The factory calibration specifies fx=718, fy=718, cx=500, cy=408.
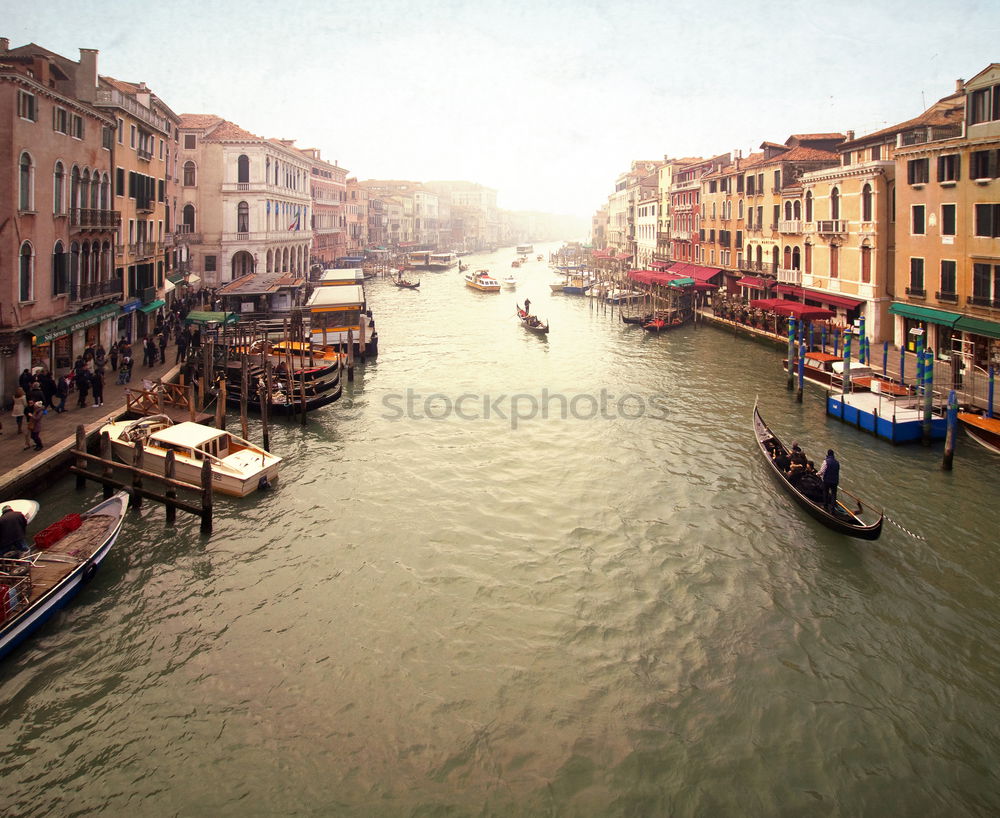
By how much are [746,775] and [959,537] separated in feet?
29.0

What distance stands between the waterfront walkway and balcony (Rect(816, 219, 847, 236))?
100 feet

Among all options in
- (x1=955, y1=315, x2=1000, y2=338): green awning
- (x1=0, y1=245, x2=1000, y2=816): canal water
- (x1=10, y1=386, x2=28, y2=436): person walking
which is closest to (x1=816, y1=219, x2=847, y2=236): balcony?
(x1=955, y1=315, x2=1000, y2=338): green awning

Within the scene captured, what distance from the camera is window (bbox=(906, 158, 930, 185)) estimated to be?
27.0 m

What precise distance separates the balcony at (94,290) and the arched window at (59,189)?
2358 millimetres

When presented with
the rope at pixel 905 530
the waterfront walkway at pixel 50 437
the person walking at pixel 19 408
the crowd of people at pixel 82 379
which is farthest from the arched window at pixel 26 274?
the rope at pixel 905 530

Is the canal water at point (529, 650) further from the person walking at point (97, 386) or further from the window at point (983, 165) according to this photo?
the window at point (983, 165)

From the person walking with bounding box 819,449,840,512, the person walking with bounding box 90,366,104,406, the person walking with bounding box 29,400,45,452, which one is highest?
the person walking with bounding box 90,366,104,406

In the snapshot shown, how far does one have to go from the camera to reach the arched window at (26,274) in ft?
62.7

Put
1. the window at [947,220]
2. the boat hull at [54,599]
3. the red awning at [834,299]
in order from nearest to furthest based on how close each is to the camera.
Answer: the boat hull at [54,599] → the window at [947,220] → the red awning at [834,299]

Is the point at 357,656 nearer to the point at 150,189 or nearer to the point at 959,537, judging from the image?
the point at 959,537

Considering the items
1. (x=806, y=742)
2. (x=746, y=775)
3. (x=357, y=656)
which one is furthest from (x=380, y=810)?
(x=806, y=742)

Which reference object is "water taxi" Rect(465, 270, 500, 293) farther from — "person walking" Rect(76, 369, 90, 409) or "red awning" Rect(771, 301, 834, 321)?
"person walking" Rect(76, 369, 90, 409)

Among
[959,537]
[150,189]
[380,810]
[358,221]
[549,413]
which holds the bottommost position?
[380,810]

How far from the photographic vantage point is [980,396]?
2127cm
